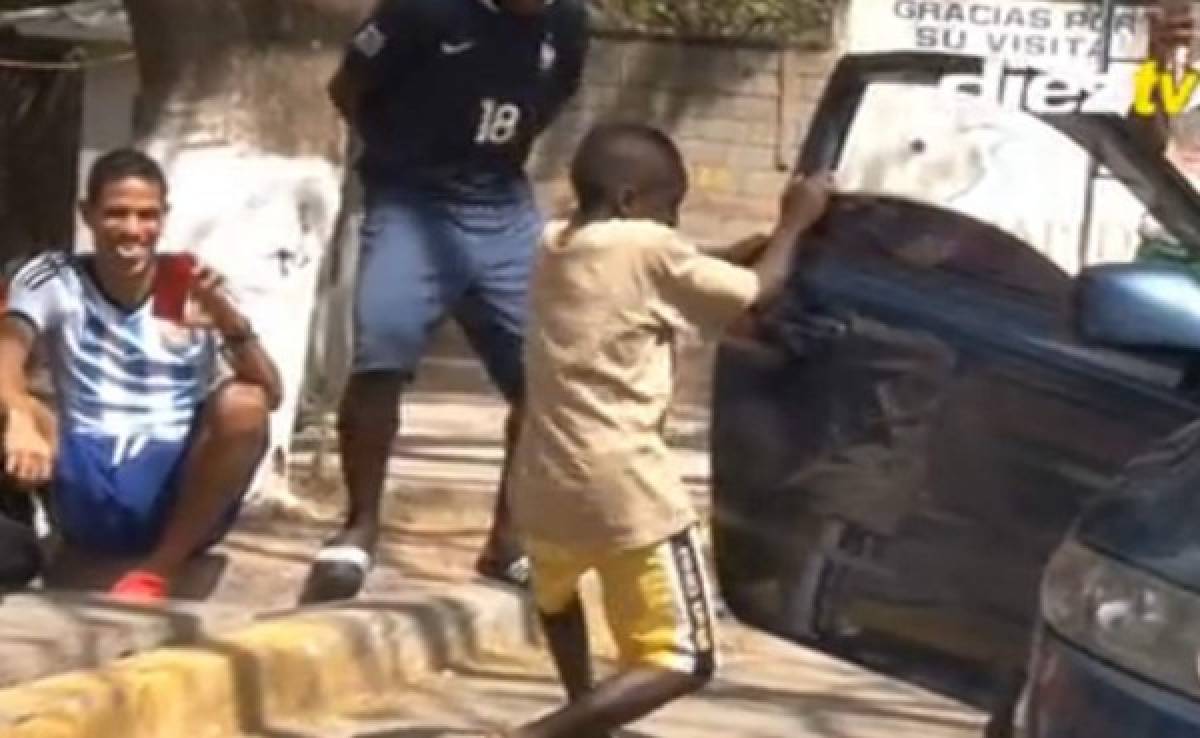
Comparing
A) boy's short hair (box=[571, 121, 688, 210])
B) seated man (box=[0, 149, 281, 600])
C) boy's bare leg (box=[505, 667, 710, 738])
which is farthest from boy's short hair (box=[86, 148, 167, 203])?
boy's bare leg (box=[505, 667, 710, 738])

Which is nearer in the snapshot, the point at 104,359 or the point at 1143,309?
the point at 1143,309

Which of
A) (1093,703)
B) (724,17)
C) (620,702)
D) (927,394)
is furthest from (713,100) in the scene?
(1093,703)

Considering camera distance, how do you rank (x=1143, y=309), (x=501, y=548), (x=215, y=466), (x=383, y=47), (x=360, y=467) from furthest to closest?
(x=501, y=548), (x=360, y=467), (x=383, y=47), (x=215, y=466), (x=1143, y=309)

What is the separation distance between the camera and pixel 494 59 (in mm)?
8023

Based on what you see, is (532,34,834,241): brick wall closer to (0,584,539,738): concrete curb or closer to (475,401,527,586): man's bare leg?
(475,401,527,586): man's bare leg

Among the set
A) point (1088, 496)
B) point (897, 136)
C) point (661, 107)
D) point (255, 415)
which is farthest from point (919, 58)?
point (661, 107)

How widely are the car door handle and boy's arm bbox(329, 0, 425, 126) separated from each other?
1.36m

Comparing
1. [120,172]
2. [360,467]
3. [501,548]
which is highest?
[120,172]

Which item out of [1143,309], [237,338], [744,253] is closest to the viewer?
[1143,309]

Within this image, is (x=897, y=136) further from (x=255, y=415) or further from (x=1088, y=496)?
(x=255, y=415)

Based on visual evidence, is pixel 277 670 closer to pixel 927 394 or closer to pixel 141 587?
pixel 141 587

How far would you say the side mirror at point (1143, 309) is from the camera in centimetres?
532

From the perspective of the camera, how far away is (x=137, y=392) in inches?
300

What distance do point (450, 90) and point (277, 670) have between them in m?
1.45
